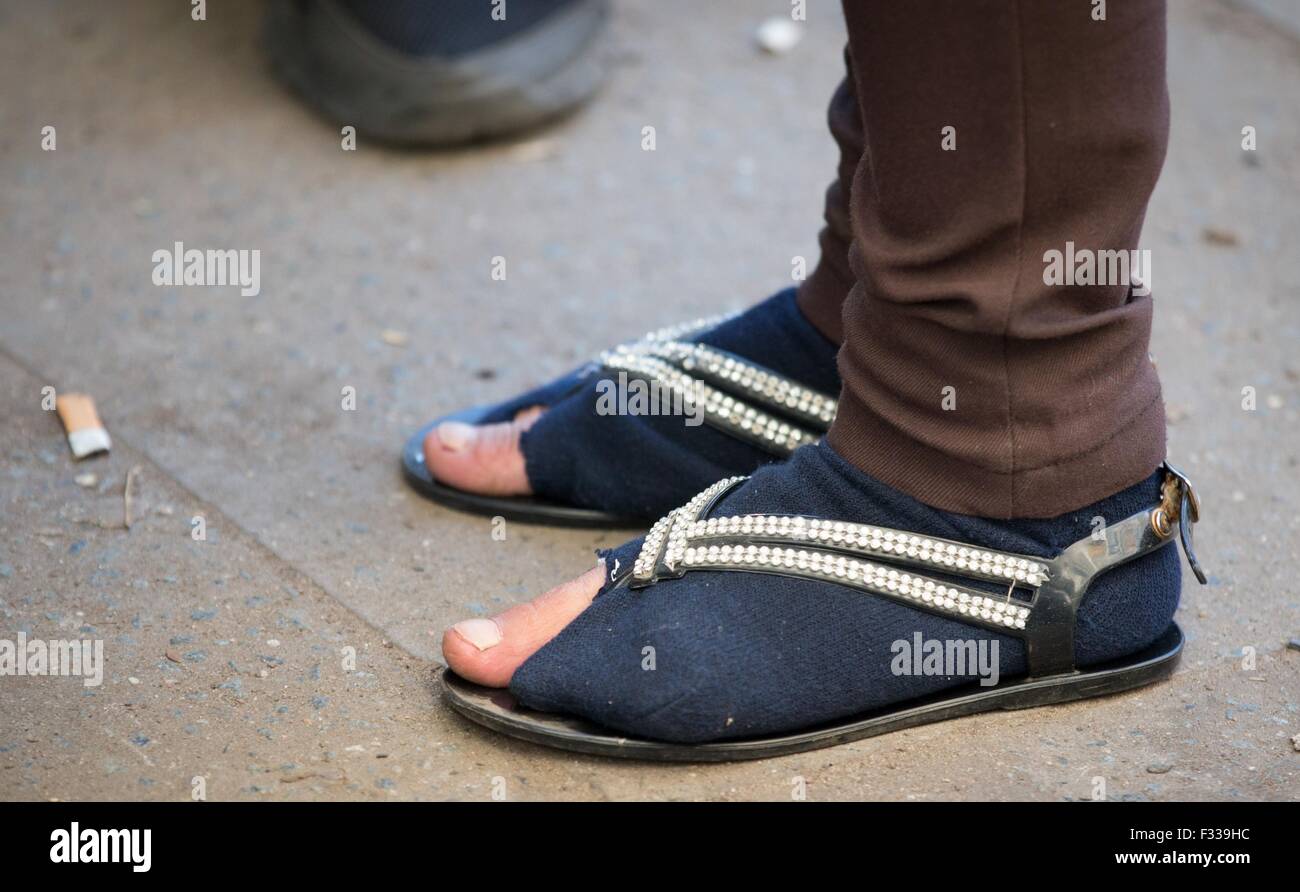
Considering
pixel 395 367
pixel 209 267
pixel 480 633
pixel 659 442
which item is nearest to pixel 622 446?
pixel 659 442

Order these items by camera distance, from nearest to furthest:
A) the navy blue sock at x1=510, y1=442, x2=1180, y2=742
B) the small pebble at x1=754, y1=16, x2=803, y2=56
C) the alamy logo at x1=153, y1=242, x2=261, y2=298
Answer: the navy blue sock at x1=510, y1=442, x2=1180, y2=742 < the alamy logo at x1=153, y1=242, x2=261, y2=298 < the small pebble at x1=754, y1=16, x2=803, y2=56

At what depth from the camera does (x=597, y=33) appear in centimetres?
232

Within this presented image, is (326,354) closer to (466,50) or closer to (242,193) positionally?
(242,193)

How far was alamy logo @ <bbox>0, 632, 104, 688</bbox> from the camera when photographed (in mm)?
1197

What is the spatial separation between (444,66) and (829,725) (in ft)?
4.47

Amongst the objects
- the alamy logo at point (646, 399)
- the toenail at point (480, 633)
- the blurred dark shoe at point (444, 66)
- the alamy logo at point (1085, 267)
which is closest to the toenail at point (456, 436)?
the alamy logo at point (646, 399)

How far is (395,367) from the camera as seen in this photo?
1.74m

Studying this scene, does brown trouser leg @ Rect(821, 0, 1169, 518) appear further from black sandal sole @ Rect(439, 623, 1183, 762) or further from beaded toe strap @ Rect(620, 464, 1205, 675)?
black sandal sole @ Rect(439, 623, 1183, 762)

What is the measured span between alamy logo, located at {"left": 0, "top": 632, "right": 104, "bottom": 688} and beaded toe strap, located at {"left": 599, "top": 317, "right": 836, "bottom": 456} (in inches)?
22.3

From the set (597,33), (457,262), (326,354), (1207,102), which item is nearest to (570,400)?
(326,354)

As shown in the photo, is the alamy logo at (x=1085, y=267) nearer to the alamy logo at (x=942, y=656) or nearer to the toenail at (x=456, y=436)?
the alamy logo at (x=942, y=656)

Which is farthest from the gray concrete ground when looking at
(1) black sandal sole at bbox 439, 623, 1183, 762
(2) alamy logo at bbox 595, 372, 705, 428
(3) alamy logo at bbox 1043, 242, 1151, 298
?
(3) alamy logo at bbox 1043, 242, 1151, 298
